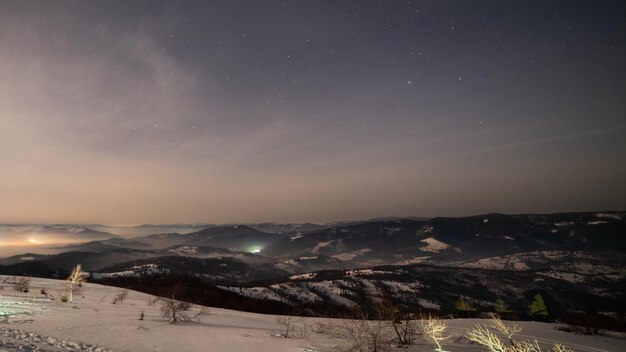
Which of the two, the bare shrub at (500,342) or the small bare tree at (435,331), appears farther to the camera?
the small bare tree at (435,331)

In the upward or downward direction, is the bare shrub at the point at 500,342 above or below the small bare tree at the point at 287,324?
above

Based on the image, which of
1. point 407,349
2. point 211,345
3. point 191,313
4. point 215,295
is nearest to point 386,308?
point 407,349

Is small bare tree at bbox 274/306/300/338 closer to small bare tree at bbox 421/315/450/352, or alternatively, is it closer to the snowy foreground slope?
the snowy foreground slope

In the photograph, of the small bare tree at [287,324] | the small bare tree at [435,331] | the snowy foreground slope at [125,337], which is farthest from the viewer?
the small bare tree at [287,324]

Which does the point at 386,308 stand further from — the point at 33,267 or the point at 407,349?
the point at 33,267

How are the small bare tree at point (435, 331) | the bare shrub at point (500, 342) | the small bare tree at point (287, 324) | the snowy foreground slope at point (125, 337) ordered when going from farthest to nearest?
the small bare tree at point (287, 324), the small bare tree at point (435, 331), the snowy foreground slope at point (125, 337), the bare shrub at point (500, 342)

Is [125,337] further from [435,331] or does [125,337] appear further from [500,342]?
[435,331]

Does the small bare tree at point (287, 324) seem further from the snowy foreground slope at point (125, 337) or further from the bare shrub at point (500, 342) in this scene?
the bare shrub at point (500, 342)

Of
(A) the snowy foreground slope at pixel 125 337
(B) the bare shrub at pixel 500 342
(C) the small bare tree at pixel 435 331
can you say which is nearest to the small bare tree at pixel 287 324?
(A) the snowy foreground slope at pixel 125 337

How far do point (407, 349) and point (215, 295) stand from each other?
104m

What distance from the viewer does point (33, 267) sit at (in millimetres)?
186375

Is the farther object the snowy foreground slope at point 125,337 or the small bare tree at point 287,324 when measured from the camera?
the small bare tree at point 287,324

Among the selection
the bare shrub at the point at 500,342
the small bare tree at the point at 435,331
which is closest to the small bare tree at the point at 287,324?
the small bare tree at the point at 435,331

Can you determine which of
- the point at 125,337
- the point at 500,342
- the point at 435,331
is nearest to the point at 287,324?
the point at 435,331
